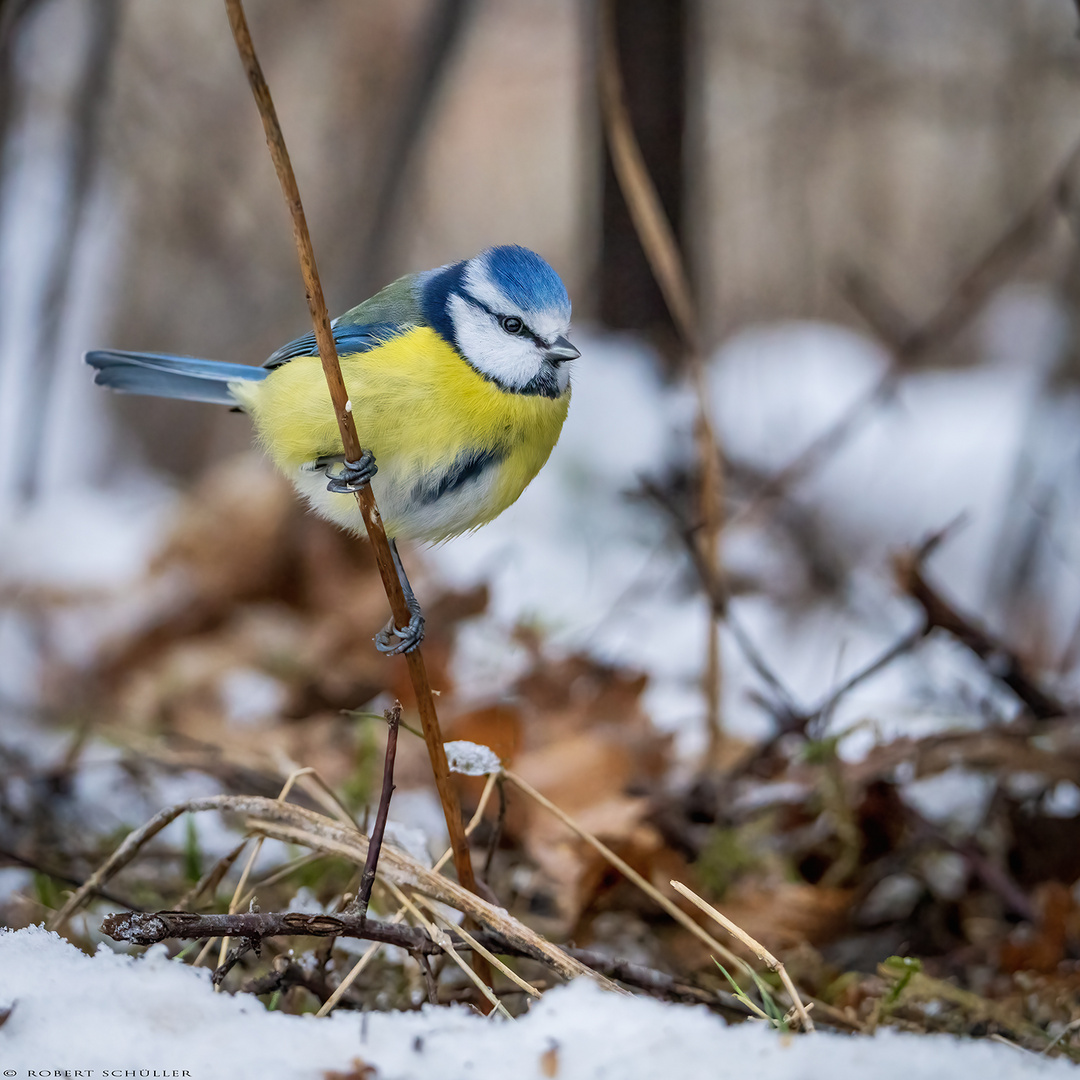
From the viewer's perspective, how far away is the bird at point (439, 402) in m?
1.51

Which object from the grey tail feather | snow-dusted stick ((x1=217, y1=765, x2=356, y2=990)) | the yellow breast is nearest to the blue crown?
the yellow breast

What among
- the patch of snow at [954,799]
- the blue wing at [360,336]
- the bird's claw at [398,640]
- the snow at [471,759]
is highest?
the blue wing at [360,336]

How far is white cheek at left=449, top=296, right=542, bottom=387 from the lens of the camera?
1601 millimetres

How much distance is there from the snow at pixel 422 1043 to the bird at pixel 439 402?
48 cm

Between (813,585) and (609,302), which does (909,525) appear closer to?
(813,585)

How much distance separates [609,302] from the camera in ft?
13.6

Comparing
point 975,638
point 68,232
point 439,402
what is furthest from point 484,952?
point 68,232

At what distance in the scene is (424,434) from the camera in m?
1.50

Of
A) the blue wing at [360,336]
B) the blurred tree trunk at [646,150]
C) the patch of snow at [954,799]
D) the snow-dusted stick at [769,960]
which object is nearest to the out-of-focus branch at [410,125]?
the blurred tree trunk at [646,150]

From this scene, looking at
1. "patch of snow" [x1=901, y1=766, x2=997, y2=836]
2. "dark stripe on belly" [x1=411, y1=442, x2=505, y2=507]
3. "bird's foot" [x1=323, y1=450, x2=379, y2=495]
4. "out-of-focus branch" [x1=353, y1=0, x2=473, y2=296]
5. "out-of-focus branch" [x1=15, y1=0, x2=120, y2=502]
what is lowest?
"patch of snow" [x1=901, y1=766, x2=997, y2=836]

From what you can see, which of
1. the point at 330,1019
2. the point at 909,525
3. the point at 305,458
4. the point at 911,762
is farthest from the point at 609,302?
the point at 330,1019

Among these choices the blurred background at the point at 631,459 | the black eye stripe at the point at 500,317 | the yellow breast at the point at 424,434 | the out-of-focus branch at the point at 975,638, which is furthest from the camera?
the blurred background at the point at 631,459

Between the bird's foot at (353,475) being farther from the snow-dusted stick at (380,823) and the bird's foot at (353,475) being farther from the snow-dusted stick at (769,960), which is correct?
the snow-dusted stick at (769,960)

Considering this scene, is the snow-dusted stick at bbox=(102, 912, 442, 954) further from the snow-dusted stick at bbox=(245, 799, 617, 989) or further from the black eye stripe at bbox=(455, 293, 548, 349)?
the black eye stripe at bbox=(455, 293, 548, 349)
